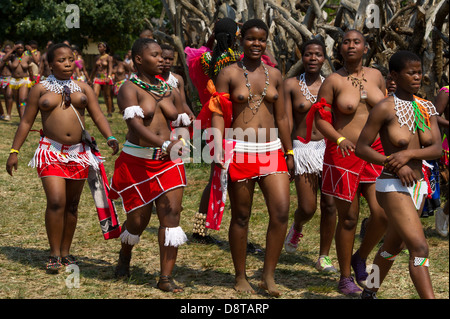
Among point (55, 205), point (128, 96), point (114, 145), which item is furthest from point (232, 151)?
point (55, 205)

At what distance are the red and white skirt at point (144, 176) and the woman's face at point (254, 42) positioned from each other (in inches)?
40.6

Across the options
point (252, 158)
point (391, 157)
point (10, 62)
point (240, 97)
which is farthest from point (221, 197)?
point (10, 62)

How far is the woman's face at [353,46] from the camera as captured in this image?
547cm

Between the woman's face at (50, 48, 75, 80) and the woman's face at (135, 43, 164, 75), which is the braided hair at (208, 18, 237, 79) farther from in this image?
the woman's face at (50, 48, 75, 80)

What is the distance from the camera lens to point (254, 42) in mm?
5176

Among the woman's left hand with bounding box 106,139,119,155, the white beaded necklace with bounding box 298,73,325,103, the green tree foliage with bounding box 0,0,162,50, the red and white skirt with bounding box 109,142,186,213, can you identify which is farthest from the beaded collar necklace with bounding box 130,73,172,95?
the green tree foliage with bounding box 0,0,162,50

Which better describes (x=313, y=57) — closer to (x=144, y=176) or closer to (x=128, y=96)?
(x=128, y=96)

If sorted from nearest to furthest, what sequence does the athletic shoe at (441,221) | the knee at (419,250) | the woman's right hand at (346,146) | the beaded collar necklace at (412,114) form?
the knee at (419,250) < the beaded collar necklace at (412,114) < the woman's right hand at (346,146) < the athletic shoe at (441,221)

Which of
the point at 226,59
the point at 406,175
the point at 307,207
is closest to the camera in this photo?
A: the point at 406,175

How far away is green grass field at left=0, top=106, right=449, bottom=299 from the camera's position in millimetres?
5316

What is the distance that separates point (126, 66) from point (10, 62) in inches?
133

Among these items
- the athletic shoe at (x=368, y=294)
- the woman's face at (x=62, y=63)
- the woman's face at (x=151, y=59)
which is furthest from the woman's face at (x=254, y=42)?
the athletic shoe at (x=368, y=294)

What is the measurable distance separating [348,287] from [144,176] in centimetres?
188

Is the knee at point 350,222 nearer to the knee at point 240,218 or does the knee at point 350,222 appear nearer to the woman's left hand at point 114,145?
the knee at point 240,218
